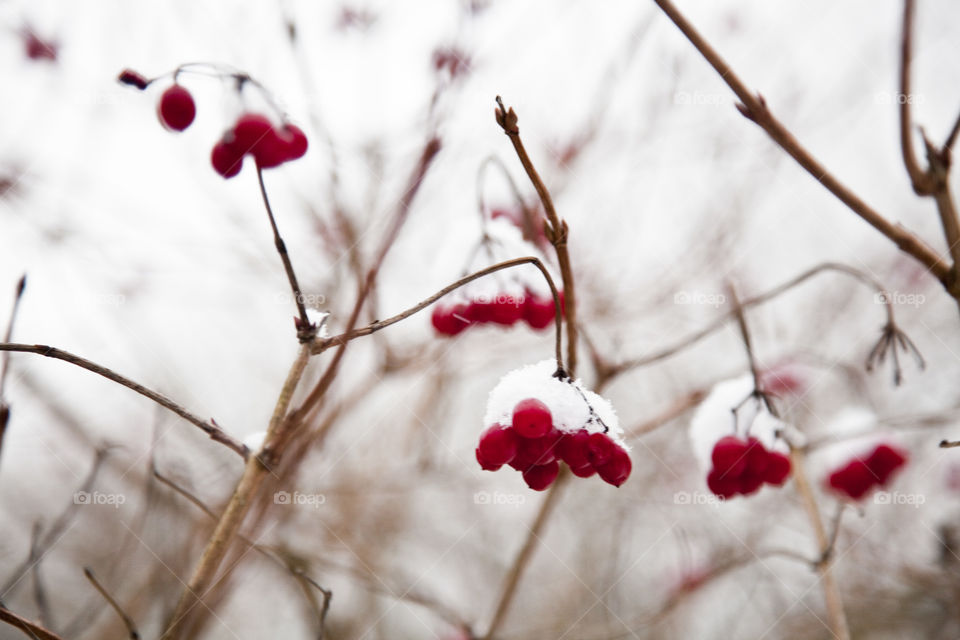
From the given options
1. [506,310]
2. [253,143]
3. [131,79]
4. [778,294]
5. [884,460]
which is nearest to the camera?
[131,79]

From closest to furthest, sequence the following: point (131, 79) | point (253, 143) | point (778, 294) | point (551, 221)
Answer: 1. point (551, 221)
2. point (131, 79)
3. point (253, 143)
4. point (778, 294)

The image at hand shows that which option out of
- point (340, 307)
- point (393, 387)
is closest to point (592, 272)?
point (393, 387)

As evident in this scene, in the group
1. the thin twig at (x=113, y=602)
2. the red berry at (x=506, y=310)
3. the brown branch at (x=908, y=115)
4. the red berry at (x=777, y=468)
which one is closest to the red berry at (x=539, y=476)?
the red berry at (x=506, y=310)

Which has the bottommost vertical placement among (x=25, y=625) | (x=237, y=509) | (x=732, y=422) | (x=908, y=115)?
(x=25, y=625)

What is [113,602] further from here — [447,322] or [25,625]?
[447,322]

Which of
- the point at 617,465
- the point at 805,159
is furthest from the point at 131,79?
the point at 805,159

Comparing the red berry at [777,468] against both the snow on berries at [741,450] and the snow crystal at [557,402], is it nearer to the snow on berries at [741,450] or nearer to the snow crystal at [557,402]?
the snow on berries at [741,450]
